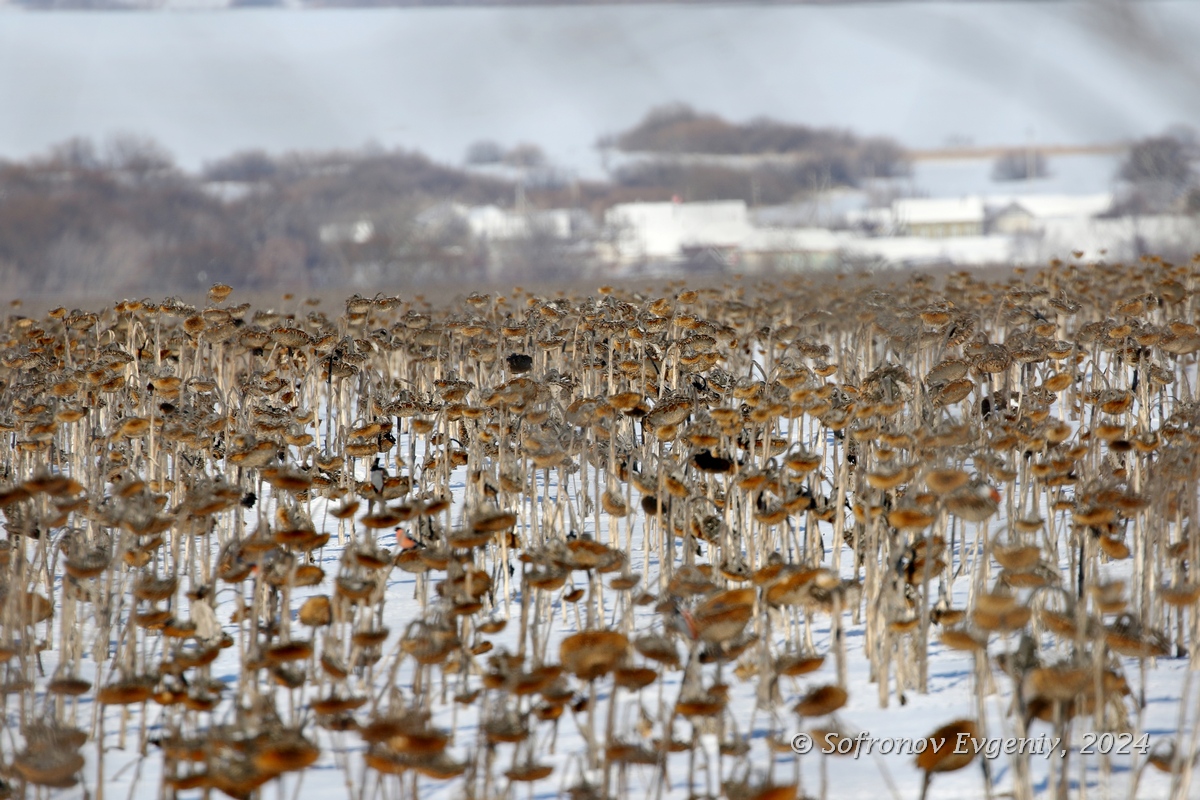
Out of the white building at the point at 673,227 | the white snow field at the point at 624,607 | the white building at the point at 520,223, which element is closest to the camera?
the white snow field at the point at 624,607

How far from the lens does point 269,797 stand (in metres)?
2.42

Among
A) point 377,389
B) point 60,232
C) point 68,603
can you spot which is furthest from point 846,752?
point 60,232

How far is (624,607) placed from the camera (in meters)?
2.85

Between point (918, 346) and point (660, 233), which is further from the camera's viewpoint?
point (660, 233)

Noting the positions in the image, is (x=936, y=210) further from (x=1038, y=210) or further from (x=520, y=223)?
(x=520, y=223)

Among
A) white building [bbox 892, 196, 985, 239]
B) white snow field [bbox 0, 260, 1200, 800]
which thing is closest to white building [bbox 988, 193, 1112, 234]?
white building [bbox 892, 196, 985, 239]

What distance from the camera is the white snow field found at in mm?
2010

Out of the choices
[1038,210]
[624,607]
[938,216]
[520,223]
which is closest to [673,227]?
[520,223]

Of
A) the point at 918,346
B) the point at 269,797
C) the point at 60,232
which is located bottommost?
the point at 269,797

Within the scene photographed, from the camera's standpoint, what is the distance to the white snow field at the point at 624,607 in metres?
2.01

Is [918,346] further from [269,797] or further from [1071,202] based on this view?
[1071,202]

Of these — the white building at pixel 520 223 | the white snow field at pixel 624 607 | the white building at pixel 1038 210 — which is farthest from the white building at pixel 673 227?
the white snow field at pixel 624 607

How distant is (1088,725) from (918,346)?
2203 millimetres

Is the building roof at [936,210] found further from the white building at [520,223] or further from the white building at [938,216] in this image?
the white building at [520,223]
